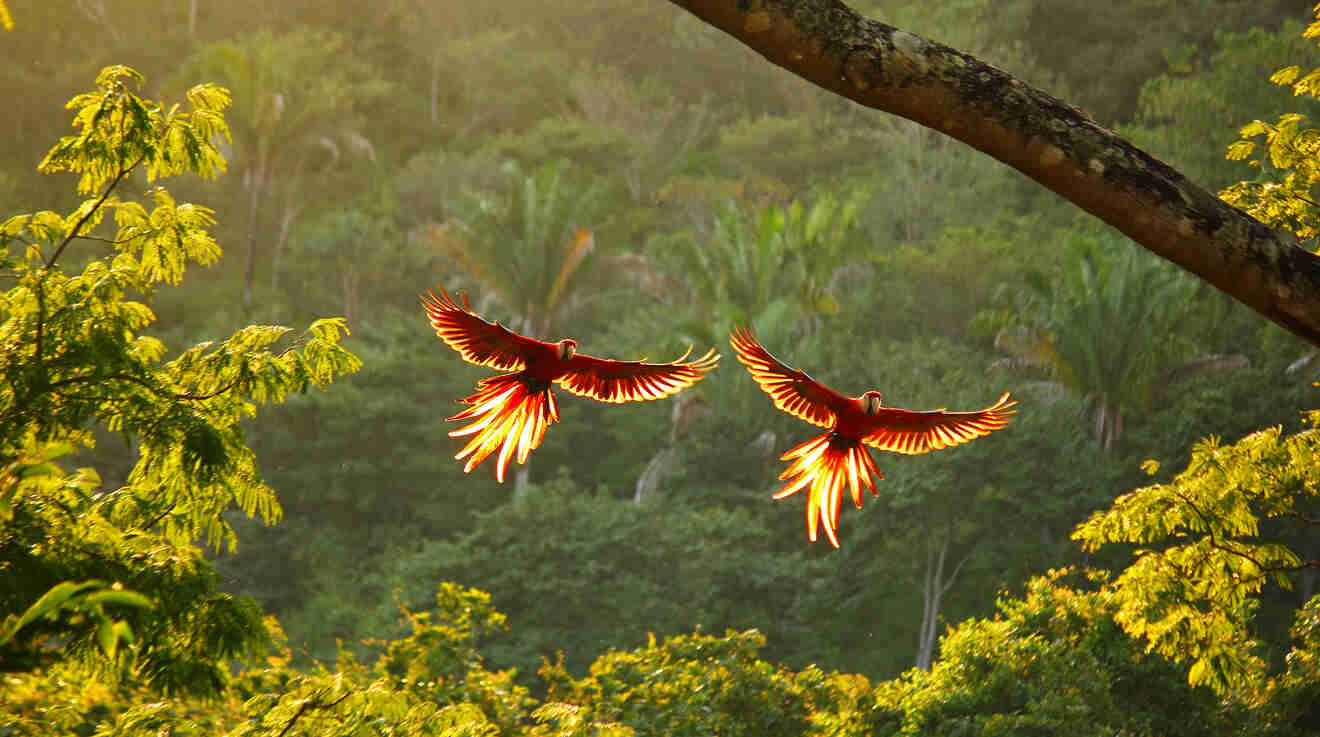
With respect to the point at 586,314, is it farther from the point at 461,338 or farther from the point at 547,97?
the point at 461,338

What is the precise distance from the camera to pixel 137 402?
401 centimetres

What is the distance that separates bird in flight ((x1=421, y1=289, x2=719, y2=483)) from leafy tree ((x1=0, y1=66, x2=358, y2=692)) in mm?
1535

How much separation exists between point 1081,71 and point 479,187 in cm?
1655

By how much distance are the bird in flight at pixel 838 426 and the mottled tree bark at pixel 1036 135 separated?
394 mm

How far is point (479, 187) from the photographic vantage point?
3238 cm

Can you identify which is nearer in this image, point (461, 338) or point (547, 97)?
point (461, 338)

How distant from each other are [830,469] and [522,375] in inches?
22.7

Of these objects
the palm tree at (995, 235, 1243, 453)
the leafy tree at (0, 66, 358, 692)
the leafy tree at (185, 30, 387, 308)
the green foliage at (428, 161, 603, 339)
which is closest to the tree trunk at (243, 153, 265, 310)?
the leafy tree at (185, 30, 387, 308)

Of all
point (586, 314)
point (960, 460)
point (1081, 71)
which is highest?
point (1081, 71)

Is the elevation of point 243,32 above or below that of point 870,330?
above

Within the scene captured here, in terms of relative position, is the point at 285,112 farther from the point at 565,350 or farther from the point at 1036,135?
the point at 1036,135

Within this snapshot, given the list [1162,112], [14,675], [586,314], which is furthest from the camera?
[586,314]

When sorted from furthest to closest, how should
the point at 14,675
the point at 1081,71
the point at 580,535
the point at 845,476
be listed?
the point at 1081,71, the point at 580,535, the point at 14,675, the point at 845,476

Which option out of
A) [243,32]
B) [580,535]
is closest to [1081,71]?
[580,535]
